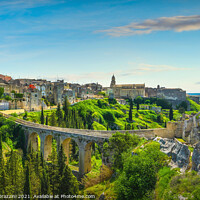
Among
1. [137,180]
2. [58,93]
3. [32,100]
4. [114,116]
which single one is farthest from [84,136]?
[114,116]

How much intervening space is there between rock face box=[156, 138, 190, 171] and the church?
100240 millimetres

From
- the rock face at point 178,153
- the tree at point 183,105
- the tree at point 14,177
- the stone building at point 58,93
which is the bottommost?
the tree at point 14,177

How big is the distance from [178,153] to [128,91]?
105161mm

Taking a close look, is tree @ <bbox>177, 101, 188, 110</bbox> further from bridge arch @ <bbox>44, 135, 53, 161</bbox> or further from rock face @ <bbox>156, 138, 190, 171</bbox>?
rock face @ <bbox>156, 138, 190, 171</bbox>

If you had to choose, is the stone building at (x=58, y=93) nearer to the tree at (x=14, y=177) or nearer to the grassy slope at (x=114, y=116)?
the grassy slope at (x=114, y=116)

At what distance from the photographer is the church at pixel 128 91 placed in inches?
4779

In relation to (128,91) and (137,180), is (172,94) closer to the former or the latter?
(128,91)

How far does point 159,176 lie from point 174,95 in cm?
10940

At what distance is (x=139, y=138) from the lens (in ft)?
90.0

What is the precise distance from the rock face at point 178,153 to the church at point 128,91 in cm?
10024

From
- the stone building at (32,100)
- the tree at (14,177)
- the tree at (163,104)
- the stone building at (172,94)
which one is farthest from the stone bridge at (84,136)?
the stone building at (172,94)

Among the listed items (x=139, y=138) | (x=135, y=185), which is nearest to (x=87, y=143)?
(x=139, y=138)

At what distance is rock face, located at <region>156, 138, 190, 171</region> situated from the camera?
1664 centimetres

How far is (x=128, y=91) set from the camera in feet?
401
